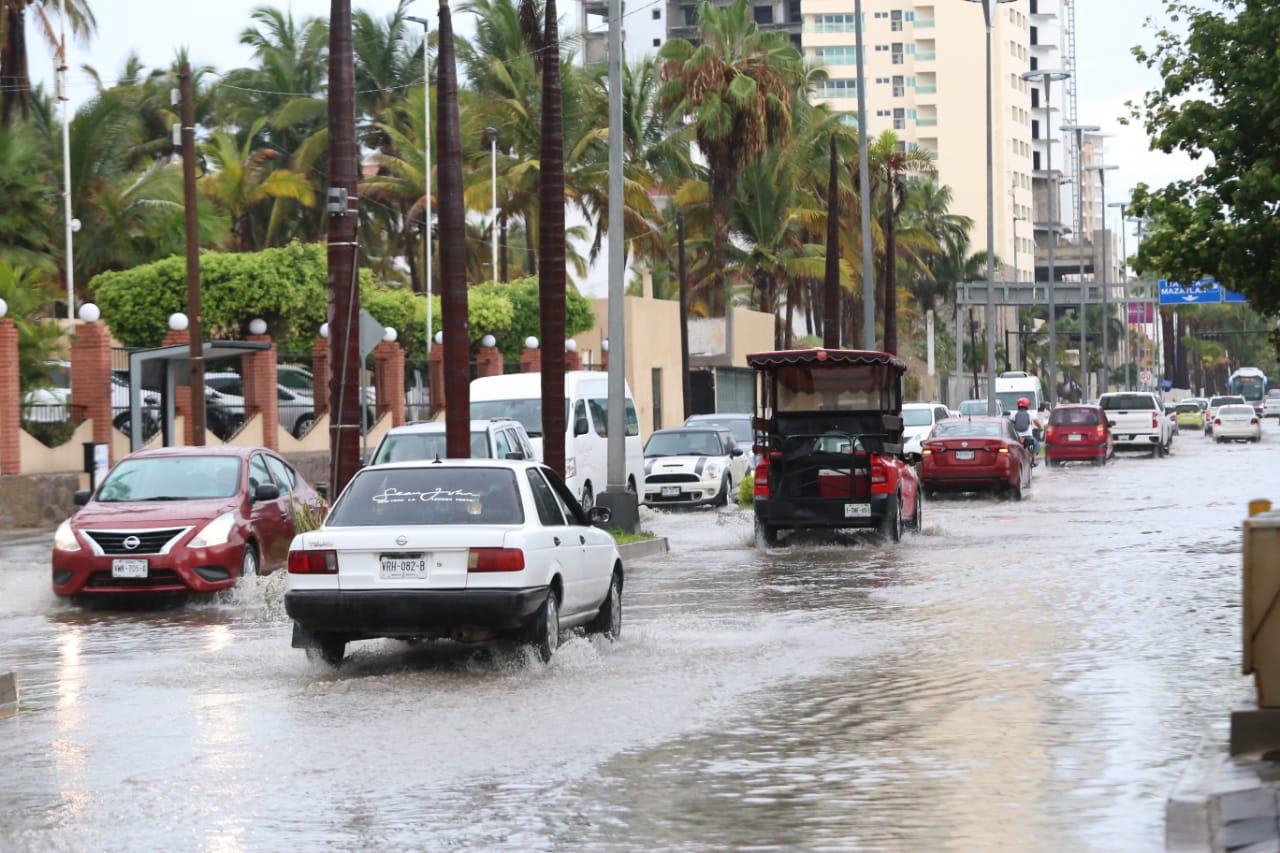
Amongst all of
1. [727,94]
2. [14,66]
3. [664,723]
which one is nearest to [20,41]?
[14,66]

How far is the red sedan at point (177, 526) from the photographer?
1886cm

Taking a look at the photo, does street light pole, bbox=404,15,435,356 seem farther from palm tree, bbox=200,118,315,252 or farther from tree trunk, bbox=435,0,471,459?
tree trunk, bbox=435,0,471,459

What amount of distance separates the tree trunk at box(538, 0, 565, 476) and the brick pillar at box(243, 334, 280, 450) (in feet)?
49.0

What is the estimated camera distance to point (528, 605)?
13.2 meters

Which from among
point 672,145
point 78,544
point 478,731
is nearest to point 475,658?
point 478,731

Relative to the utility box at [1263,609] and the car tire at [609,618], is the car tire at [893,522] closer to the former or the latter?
the car tire at [609,618]

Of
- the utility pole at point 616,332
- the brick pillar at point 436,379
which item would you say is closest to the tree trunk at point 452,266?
the utility pole at point 616,332

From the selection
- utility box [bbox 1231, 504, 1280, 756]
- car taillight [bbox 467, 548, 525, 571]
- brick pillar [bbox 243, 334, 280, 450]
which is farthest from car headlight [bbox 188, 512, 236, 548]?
brick pillar [bbox 243, 334, 280, 450]

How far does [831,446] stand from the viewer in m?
25.8

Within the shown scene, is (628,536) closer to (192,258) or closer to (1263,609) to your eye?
(192,258)

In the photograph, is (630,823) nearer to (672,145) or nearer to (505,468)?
(505,468)

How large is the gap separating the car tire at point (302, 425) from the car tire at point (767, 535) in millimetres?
20065

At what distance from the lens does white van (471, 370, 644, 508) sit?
31.3m

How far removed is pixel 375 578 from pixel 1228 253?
15.9 meters
